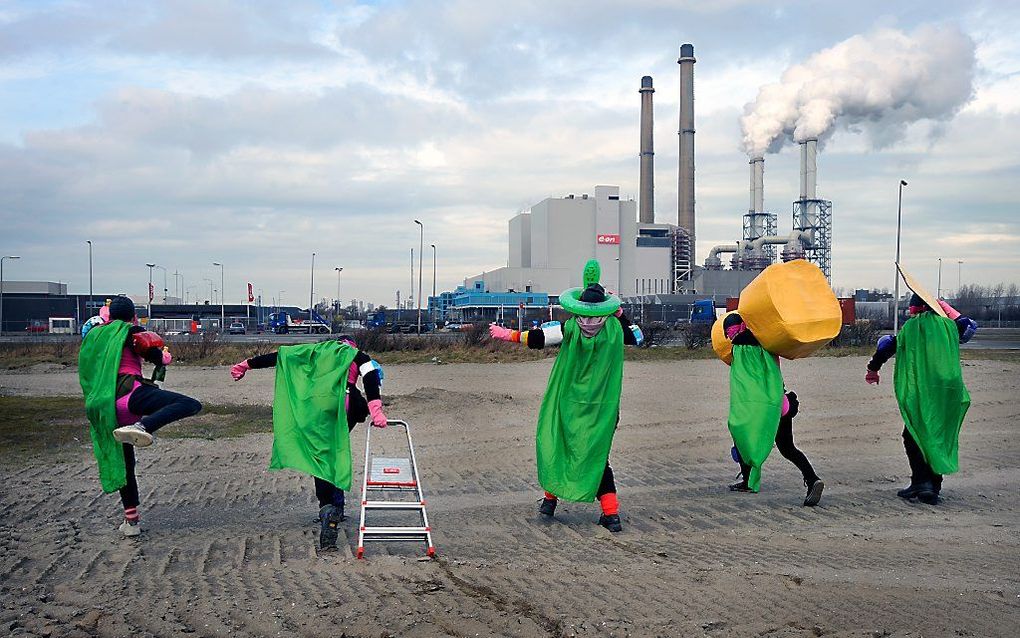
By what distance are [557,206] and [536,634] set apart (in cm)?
7517

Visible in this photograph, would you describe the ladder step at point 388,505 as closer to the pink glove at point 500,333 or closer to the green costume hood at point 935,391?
the pink glove at point 500,333

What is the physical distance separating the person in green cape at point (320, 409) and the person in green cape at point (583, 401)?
128 cm

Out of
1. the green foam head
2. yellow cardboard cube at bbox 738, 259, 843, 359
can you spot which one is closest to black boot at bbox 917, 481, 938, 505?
yellow cardboard cube at bbox 738, 259, 843, 359

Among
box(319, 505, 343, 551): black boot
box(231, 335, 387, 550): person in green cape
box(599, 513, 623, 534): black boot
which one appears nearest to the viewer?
box(319, 505, 343, 551): black boot

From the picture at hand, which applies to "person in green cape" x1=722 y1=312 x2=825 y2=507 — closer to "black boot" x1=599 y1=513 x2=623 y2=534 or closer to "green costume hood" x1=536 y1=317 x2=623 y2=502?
"green costume hood" x1=536 y1=317 x2=623 y2=502

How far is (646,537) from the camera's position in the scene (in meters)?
6.85

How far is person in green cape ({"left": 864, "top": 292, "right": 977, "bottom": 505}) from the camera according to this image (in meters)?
8.26

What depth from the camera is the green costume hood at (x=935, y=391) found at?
8.35m

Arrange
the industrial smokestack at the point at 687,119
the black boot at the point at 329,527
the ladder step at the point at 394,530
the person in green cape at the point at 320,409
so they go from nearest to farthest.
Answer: the ladder step at the point at 394,530 < the black boot at the point at 329,527 < the person in green cape at the point at 320,409 < the industrial smokestack at the point at 687,119

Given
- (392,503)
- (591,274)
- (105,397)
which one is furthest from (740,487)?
(105,397)

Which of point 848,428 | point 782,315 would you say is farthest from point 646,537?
point 848,428

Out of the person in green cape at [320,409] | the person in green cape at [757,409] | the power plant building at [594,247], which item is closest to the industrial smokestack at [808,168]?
the power plant building at [594,247]

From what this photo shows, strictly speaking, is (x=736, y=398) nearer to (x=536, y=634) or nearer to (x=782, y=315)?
(x=782, y=315)

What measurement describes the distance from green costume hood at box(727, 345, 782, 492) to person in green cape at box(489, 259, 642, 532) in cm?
139
